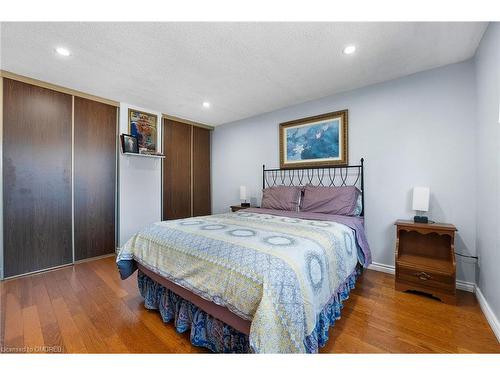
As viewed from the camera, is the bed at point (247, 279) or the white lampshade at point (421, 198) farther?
the white lampshade at point (421, 198)

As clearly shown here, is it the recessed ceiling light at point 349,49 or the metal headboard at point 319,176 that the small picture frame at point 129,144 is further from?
the recessed ceiling light at point 349,49

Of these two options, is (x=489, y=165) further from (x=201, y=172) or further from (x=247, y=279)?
(x=201, y=172)

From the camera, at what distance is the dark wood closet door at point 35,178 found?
2.47m

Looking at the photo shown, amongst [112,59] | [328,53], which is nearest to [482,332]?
[328,53]

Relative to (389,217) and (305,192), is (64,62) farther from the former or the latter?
(389,217)

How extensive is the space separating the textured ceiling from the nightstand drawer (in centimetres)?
212

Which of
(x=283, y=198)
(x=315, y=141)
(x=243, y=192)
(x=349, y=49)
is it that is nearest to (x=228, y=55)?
(x=349, y=49)

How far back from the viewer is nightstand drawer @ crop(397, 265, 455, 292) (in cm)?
194

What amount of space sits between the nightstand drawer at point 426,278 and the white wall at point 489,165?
24 cm

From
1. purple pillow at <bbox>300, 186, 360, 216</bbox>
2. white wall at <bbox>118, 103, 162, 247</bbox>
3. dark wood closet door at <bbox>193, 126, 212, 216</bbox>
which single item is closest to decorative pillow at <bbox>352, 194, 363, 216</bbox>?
purple pillow at <bbox>300, 186, 360, 216</bbox>

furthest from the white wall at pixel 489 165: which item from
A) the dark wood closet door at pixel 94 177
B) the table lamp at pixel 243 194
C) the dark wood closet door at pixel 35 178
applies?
the dark wood closet door at pixel 35 178

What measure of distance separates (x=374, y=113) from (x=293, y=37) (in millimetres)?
1543

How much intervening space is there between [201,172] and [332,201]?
2.96 metres

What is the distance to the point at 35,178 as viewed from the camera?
2629 mm
